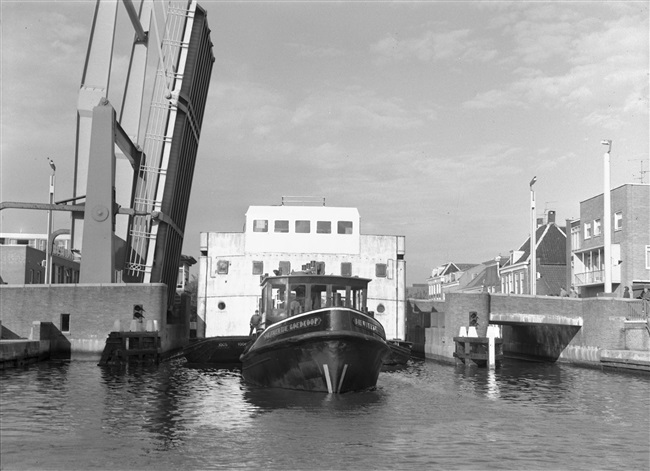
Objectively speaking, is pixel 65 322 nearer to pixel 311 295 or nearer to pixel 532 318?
pixel 311 295

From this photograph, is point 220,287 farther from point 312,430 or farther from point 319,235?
point 312,430

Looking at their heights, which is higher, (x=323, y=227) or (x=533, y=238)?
(x=533, y=238)

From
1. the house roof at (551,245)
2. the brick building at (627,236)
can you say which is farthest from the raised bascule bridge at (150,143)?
the house roof at (551,245)

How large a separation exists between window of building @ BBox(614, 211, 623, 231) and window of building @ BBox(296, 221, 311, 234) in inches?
873

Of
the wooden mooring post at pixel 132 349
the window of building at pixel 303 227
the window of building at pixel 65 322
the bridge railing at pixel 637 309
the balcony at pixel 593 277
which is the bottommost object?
the wooden mooring post at pixel 132 349

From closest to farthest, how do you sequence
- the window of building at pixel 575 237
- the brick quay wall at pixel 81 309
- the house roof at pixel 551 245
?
the brick quay wall at pixel 81 309, the window of building at pixel 575 237, the house roof at pixel 551 245

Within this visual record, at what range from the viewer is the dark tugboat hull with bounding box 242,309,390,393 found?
19516 millimetres

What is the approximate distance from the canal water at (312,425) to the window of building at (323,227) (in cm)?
1120

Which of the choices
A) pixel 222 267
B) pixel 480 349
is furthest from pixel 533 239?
pixel 222 267

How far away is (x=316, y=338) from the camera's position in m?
19.5

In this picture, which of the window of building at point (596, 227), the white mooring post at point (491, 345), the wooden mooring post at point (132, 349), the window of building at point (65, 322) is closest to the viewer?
the wooden mooring post at point (132, 349)

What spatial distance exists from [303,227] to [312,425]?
65.6ft

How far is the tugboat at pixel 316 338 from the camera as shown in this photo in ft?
64.3

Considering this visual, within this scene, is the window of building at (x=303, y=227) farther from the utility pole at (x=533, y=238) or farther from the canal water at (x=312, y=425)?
the utility pole at (x=533, y=238)
